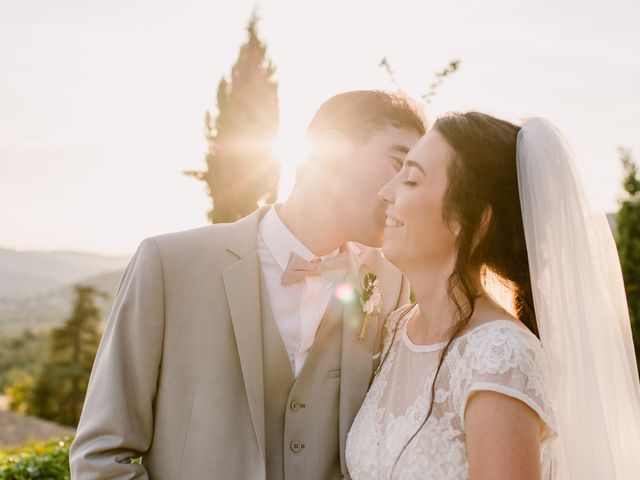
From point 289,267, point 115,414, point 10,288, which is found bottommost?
point 10,288

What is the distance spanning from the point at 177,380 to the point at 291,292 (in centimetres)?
64

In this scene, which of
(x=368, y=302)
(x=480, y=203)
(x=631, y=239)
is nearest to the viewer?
(x=480, y=203)

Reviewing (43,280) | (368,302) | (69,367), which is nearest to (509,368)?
(368,302)

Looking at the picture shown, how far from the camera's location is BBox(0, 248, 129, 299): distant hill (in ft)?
451

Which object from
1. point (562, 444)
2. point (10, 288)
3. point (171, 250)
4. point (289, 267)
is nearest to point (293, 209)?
point (289, 267)

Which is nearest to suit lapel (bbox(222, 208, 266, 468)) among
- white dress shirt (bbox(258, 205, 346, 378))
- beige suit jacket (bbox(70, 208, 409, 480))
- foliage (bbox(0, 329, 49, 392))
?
beige suit jacket (bbox(70, 208, 409, 480))

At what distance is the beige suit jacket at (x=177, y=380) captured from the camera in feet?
8.25

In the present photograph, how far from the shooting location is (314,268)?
297 cm

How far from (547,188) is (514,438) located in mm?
883

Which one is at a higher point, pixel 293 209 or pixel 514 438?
pixel 293 209

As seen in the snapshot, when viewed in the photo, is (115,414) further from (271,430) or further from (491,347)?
(491,347)

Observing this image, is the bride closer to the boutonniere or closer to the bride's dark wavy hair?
the bride's dark wavy hair

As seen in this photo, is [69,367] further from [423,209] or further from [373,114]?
[423,209]

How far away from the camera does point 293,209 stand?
3.15m
